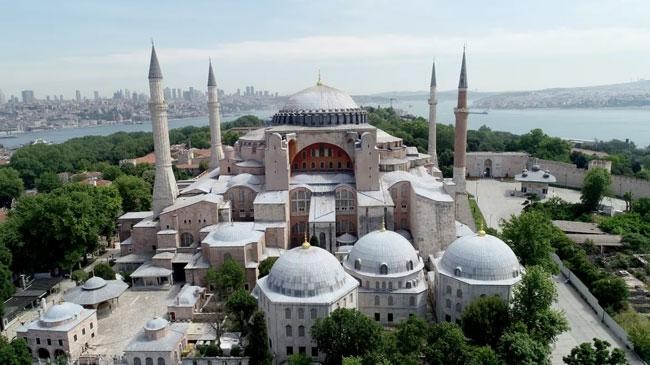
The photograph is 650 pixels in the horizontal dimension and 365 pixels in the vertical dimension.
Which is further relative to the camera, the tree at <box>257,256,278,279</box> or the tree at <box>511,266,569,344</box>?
the tree at <box>257,256,278,279</box>

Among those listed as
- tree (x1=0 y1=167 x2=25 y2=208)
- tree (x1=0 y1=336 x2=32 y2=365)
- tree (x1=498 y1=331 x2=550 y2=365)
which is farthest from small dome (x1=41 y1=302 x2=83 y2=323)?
tree (x1=0 y1=167 x2=25 y2=208)

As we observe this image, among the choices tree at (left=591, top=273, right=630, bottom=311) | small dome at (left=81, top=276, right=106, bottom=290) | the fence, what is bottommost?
the fence

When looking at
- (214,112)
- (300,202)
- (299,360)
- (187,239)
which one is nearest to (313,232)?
(300,202)

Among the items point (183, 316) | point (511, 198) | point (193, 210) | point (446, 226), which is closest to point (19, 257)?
point (193, 210)

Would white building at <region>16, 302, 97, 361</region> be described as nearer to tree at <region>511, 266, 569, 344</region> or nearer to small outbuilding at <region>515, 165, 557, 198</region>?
tree at <region>511, 266, 569, 344</region>

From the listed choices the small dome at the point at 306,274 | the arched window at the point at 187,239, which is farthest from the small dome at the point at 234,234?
the small dome at the point at 306,274

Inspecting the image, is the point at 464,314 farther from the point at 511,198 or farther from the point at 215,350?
the point at 511,198
